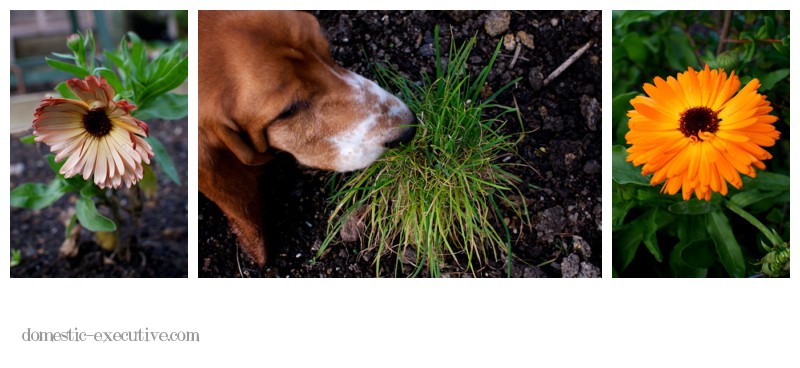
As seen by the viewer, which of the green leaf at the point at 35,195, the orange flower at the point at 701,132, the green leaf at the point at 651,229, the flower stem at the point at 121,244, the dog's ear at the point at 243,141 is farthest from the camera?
the flower stem at the point at 121,244

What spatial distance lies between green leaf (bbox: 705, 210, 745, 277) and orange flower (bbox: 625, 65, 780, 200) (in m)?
0.23

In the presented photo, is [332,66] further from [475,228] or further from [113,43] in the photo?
[113,43]

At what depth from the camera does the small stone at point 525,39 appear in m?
1.28

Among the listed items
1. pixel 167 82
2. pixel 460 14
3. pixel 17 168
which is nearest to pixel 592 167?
pixel 460 14

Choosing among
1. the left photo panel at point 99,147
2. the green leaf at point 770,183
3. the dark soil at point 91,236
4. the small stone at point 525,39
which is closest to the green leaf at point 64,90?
the left photo panel at point 99,147

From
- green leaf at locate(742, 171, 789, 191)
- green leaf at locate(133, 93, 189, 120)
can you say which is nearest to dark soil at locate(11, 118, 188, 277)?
green leaf at locate(133, 93, 189, 120)

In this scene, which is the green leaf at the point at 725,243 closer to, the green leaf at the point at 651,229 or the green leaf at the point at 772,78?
the green leaf at the point at 651,229

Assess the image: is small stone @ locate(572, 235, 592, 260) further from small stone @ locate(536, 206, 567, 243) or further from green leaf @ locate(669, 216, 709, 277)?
green leaf @ locate(669, 216, 709, 277)

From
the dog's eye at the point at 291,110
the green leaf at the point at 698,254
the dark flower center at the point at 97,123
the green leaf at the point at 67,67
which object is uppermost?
the green leaf at the point at 67,67

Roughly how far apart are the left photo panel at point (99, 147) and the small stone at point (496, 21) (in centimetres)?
57

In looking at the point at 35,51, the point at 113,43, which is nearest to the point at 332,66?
the point at 113,43

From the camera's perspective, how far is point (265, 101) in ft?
3.74
